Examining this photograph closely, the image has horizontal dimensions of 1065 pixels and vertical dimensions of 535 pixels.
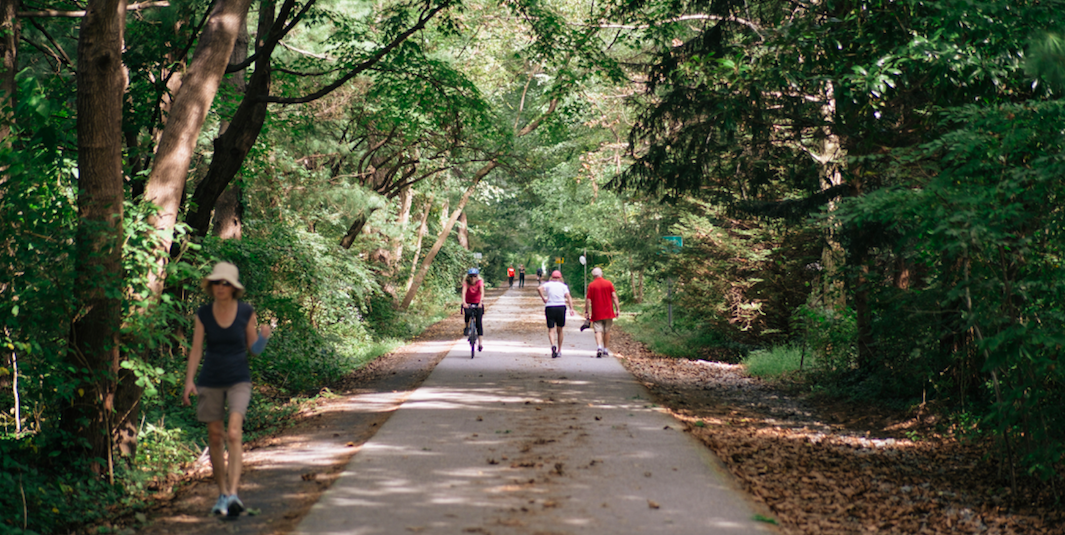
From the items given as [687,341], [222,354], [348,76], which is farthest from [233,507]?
[687,341]

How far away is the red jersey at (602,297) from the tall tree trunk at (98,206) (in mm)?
10701

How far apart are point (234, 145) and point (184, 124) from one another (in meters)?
2.31

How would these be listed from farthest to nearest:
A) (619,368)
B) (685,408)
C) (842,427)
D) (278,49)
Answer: (278,49) < (619,368) < (685,408) < (842,427)

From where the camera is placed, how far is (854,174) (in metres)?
11.0

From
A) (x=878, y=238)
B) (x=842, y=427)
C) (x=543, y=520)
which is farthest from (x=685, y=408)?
(x=543, y=520)

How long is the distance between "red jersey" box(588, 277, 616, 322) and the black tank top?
36.3 ft

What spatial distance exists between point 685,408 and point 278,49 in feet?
37.0

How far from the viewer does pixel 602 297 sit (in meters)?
16.7

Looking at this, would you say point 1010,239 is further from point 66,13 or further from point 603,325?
point 603,325

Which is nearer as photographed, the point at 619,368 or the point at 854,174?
the point at 854,174

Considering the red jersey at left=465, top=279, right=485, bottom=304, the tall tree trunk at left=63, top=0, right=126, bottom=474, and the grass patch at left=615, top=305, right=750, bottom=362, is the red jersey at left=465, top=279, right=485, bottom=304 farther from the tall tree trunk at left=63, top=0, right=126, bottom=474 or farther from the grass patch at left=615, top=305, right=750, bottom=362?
the tall tree trunk at left=63, top=0, right=126, bottom=474

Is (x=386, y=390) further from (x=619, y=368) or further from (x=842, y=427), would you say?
(x=842, y=427)

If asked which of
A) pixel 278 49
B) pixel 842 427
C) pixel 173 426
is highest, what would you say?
pixel 278 49

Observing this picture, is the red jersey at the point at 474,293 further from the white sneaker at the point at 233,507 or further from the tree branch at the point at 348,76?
the white sneaker at the point at 233,507
